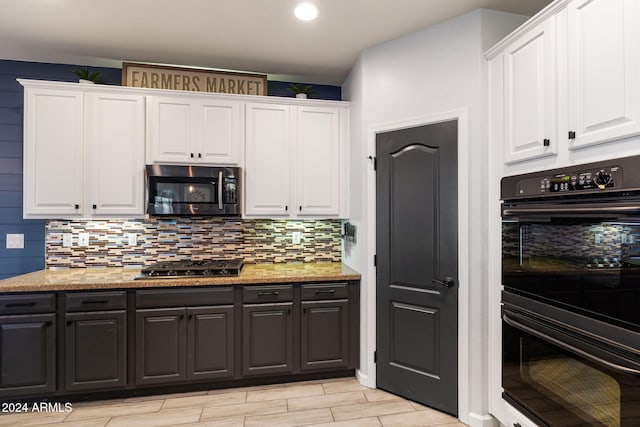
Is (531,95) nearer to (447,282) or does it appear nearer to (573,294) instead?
(573,294)

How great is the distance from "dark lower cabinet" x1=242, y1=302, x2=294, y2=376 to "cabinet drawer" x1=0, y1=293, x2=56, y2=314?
136cm

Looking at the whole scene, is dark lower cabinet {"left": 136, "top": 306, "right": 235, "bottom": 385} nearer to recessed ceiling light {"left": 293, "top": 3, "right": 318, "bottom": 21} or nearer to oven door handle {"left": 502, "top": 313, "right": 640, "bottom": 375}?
oven door handle {"left": 502, "top": 313, "right": 640, "bottom": 375}

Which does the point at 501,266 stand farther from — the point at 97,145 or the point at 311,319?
the point at 97,145

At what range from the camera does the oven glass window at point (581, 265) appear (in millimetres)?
1243

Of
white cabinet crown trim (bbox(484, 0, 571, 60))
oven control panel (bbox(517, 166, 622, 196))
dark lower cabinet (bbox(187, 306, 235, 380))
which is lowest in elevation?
dark lower cabinet (bbox(187, 306, 235, 380))

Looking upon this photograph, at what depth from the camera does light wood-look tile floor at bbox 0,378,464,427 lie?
2.25 metres

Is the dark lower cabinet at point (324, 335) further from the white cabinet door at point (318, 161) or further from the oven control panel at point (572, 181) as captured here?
the oven control panel at point (572, 181)

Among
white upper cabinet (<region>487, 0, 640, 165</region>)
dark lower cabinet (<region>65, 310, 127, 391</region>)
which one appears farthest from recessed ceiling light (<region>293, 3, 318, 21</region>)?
dark lower cabinet (<region>65, 310, 127, 391</region>)

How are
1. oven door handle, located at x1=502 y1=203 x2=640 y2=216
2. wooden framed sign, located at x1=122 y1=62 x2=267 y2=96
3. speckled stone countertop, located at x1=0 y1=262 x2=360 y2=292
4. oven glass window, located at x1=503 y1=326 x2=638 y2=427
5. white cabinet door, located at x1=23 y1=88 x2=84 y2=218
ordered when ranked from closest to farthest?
oven door handle, located at x1=502 y1=203 x2=640 y2=216 < oven glass window, located at x1=503 y1=326 x2=638 y2=427 < speckled stone countertop, located at x1=0 y1=262 x2=360 y2=292 < white cabinet door, located at x1=23 y1=88 x2=84 y2=218 < wooden framed sign, located at x1=122 y1=62 x2=267 y2=96

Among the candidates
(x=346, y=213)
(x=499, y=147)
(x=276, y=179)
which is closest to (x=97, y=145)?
(x=276, y=179)

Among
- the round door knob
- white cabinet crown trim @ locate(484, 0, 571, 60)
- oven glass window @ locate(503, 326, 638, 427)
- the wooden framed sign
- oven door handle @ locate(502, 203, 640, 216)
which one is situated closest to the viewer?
oven door handle @ locate(502, 203, 640, 216)

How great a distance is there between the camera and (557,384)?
1579 millimetres

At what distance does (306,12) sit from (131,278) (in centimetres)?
234

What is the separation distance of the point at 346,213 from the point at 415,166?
35.8 inches
